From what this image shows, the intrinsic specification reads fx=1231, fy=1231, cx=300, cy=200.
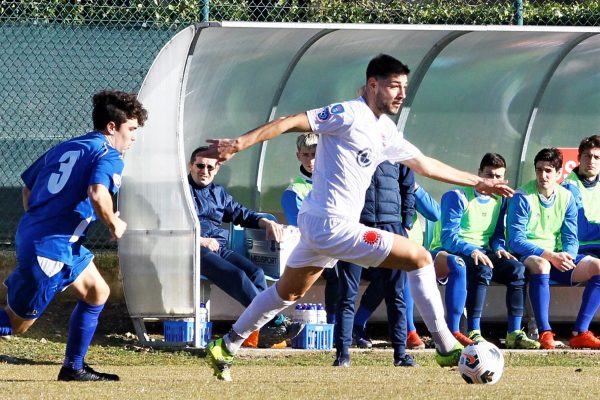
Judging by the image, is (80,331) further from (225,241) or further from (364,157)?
(225,241)

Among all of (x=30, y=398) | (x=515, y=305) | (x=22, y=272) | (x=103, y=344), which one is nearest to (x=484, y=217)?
(x=515, y=305)

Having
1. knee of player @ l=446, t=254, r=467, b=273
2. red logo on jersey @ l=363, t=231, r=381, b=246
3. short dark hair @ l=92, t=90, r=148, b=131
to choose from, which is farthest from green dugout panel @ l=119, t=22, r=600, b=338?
red logo on jersey @ l=363, t=231, r=381, b=246

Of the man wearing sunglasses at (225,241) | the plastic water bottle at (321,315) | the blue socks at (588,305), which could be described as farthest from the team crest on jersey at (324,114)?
the blue socks at (588,305)

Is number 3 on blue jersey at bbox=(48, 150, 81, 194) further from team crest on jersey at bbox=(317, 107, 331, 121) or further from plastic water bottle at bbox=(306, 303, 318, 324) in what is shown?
plastic water bottle at bbox=(306, 303, 318, 324)

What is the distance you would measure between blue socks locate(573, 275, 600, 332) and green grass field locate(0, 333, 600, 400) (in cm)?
51

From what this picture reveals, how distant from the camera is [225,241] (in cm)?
1013

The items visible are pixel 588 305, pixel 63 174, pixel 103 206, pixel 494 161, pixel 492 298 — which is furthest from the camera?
pixel 492 298

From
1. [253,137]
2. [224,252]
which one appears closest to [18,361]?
→ [224,252]

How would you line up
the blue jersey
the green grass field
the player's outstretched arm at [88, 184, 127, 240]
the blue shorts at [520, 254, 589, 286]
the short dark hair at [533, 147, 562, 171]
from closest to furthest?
the green grass field < the player's outstretched arm at [88, 184, 127, 240] < the blue jersey < the short dark hair at [533, 147, 562, 171] < the blue shorts at [520, 254, 589, 286]

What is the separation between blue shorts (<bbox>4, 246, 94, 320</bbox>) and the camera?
22.8 feet

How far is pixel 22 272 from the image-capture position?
6965 mm

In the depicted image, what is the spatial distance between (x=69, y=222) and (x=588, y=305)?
16.2 feet

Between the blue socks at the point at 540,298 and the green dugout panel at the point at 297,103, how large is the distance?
0.84 meters

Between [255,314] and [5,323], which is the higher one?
[255,314]
